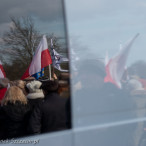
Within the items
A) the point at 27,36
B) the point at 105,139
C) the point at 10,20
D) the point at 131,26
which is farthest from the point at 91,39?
the point at 27,36

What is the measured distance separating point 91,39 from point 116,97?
1.70ft

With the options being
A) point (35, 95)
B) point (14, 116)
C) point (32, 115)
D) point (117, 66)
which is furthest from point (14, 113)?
point (117, 66)

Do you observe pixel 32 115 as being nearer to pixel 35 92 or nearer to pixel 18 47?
pixel 35 92

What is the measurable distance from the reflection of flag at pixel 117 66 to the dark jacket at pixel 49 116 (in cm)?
44

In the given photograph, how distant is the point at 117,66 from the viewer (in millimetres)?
2211

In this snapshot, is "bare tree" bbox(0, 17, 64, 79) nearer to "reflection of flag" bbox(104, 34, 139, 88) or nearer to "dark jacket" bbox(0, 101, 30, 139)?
"dark jacket" bbox(0, 101, 30, 139)

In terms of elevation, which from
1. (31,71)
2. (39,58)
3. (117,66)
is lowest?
(31,71)

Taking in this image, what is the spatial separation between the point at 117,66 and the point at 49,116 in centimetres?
82

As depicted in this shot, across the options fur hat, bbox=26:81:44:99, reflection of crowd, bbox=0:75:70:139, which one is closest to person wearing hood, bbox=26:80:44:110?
fur hat, bbox=26:81:44:99

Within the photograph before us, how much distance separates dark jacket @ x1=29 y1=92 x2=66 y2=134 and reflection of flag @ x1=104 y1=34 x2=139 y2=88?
44cm

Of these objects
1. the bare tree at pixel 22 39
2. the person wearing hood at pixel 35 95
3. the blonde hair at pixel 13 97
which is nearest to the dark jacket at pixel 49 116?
the blonde hair at pixel 13 97

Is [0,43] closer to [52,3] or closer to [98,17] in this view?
[52,3]

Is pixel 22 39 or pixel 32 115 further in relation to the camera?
pixel 22 39

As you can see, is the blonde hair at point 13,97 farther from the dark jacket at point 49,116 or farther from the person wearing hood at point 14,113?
the dark jacket at point 49,116
